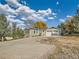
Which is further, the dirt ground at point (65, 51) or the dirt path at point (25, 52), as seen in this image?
the dirt path at point (25, 52)

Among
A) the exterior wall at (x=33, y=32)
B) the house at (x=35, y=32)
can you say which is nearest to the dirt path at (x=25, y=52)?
the house at (x=35, y=32)

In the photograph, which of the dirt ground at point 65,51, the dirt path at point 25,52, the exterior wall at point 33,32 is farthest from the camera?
the exterior wall at point 33,32

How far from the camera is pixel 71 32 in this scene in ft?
234

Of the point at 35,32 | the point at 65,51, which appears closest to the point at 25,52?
the point at 65,51

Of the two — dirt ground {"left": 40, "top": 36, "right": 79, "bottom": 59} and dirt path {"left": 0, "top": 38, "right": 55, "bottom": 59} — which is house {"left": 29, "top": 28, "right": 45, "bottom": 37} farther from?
dirt path {"left": 0, "top": 38, "right": 55, "bottom": 59}

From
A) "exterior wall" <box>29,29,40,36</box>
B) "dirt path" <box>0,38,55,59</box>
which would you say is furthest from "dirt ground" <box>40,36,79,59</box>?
"exterior wall" <box>29,29,40,36</box>

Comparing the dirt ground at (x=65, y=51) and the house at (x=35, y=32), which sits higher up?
the house at (x=35, y=32)

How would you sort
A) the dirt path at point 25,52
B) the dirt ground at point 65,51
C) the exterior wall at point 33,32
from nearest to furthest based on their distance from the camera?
the dirt ground at point 65,51 < the dirt path at point 25,52 < the exterior wall at point 33,32

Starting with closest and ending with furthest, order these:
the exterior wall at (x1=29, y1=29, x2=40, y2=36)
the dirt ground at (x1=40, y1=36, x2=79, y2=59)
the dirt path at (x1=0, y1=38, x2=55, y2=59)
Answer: the dirt ground at (x1=40, y1=36, x2=79, y2=59)
the dirt path at (x1=0, y1=38, x2=55, y2=59)
the exterior wall at (x1=29, y1=29, x2=40, y2=36)

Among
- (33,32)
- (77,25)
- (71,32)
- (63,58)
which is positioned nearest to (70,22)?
(71,32)

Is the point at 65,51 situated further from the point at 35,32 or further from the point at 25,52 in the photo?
the point at 35,32

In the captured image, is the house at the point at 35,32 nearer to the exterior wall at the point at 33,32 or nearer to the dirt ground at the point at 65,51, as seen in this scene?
the exterior wall at the point at 33,32

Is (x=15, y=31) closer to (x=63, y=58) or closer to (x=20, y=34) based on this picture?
(x=20, y=34)

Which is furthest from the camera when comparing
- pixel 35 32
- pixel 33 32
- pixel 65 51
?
pixel 35 32
